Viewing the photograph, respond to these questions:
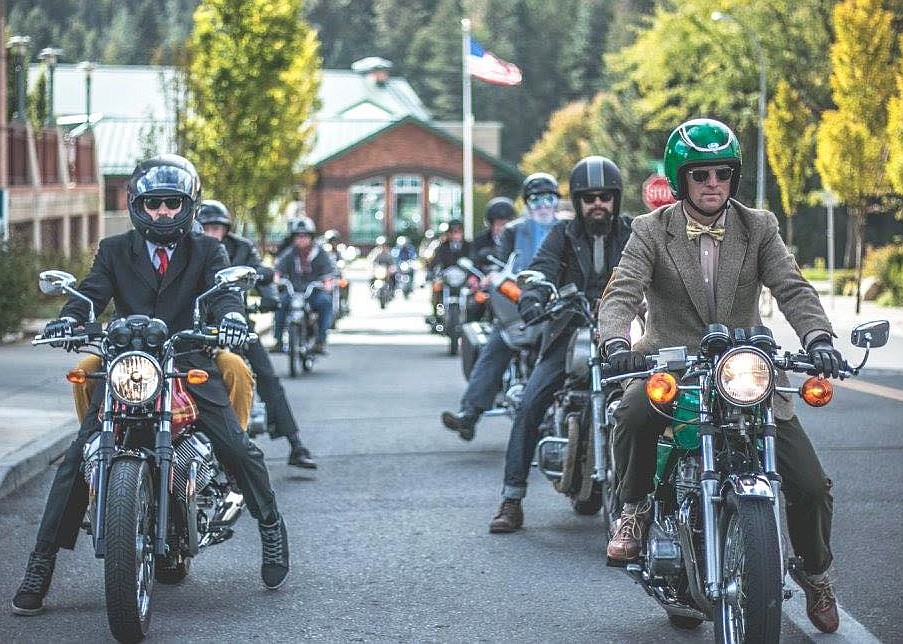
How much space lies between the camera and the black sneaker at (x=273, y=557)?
22.8 feet

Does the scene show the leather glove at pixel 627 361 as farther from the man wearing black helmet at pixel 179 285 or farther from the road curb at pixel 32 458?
the road curb at pixel 32 458

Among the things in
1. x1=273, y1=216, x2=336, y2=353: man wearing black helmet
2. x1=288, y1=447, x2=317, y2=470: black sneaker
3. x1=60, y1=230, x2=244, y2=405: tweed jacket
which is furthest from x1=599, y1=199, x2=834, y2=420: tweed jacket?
x1=273, y1=216, x2=336, y2=353: man wearing black helmet

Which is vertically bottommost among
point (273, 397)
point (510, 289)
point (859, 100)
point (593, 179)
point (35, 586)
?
point (35, 586)

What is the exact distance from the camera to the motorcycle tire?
71.7 ft

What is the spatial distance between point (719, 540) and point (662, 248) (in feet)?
3.62

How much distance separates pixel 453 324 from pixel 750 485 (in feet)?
55.8

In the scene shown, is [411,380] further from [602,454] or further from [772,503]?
[772,503]

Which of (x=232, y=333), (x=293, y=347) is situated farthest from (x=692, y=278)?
(x=293, y=347)

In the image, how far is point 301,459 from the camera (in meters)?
10.7

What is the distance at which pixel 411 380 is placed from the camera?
18.3m

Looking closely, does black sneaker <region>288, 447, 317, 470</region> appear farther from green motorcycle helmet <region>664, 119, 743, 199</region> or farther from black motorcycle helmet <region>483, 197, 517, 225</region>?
black motorcycle helmet <region>483, 197, 517, 225</region>

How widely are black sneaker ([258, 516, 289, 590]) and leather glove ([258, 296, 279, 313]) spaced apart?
3.94 m

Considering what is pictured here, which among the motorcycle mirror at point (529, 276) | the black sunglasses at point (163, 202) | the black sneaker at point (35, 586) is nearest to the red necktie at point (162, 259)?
the black sunglasses at point (163, 202)

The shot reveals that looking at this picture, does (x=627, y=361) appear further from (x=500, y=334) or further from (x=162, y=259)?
(x=500, y=334)
